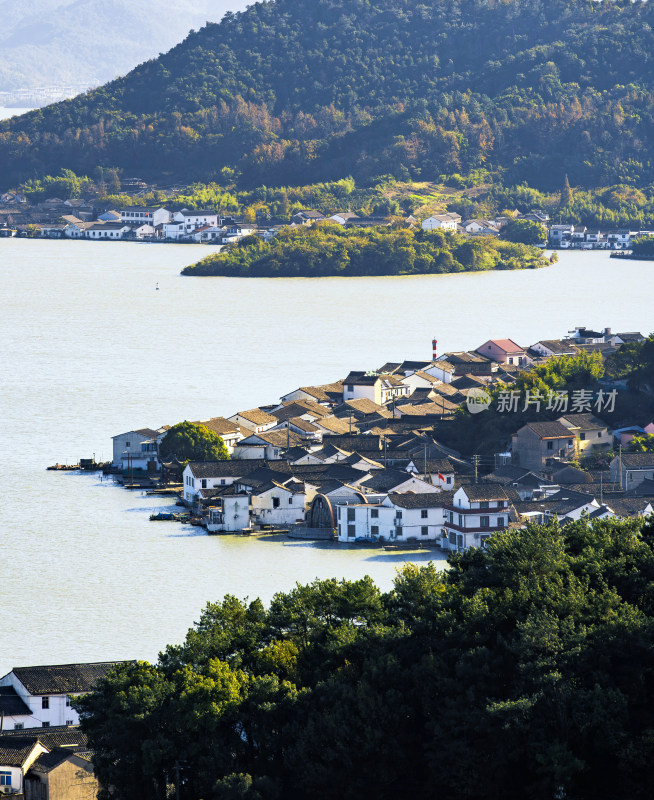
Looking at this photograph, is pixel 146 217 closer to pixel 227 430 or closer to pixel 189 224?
pixel 189 224

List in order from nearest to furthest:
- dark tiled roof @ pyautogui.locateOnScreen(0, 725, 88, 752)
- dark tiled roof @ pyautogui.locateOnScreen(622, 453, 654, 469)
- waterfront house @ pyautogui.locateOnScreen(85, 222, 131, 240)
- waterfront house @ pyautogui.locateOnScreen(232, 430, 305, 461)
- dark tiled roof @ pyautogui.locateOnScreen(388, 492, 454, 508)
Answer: dark tiled roof @ pyautogui.locateOnScreen(0, 725, 88, 752)
dark tiled roof @ pyautogui.locateOnScreen(388, 492, 454, 508)
dark tiled roof @ pyautogui.locateOnScreen(622, 453, 654, 469)
waterfront house @ pyautogui.locateOnScreen(232, 430, 305, 461)
waterfront house @ pyautogui.locateOnScreen(85, 222, 131, 240)


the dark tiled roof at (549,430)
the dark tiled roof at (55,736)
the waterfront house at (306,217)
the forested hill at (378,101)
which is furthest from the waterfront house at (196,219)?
the dark tiled roof at (55,736)

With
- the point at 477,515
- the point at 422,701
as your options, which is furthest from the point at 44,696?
the point at 477,515

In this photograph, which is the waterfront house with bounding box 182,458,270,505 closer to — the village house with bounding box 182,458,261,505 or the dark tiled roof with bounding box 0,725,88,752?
the village house with bounding box 182,458,261,505

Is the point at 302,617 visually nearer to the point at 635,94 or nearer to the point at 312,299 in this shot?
the point at 312,299

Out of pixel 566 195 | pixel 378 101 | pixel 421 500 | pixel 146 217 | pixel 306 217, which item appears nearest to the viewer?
pixel 421 500

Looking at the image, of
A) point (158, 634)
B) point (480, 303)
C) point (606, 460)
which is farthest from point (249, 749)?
point (480, 303)

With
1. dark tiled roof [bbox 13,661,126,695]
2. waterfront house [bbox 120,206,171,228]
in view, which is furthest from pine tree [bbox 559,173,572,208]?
dark tiled roof [bbox 13,661,126,695]
